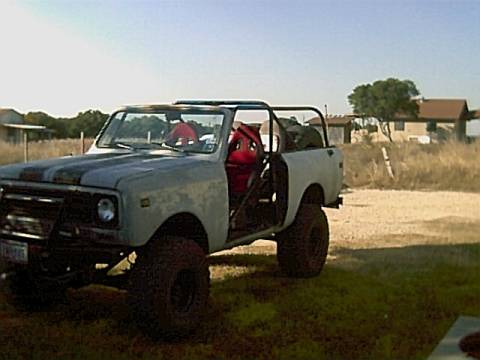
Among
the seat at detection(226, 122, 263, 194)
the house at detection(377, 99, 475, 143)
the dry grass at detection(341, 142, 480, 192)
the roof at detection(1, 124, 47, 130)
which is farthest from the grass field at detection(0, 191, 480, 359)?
the house at detection(377, 99, 475, 143)

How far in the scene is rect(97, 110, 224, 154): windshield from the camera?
606 centimetres

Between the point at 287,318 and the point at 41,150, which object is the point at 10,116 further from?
the point at 287,318

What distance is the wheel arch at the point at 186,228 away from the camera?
5.15 meters

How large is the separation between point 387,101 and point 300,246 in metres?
47.8

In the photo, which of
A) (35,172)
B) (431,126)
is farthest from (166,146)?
(431,126)

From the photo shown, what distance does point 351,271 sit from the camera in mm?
7664

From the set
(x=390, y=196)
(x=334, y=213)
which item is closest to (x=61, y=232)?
(x=334, y=213)

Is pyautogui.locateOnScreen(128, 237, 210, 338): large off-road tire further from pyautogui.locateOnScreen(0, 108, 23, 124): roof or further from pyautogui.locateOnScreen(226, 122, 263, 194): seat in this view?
pyautogui.locateOnScreen(0, 108, 23, 124): roof

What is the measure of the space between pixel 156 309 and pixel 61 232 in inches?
33.5

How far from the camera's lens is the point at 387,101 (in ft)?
175

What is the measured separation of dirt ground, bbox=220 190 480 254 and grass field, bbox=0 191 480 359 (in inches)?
27.5

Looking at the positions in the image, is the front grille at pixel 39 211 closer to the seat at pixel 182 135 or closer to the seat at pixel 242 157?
the seat at pixel 182 135

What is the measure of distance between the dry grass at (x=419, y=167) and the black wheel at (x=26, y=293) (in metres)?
15.4

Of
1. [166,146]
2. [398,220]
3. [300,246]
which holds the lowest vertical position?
[398,220]
